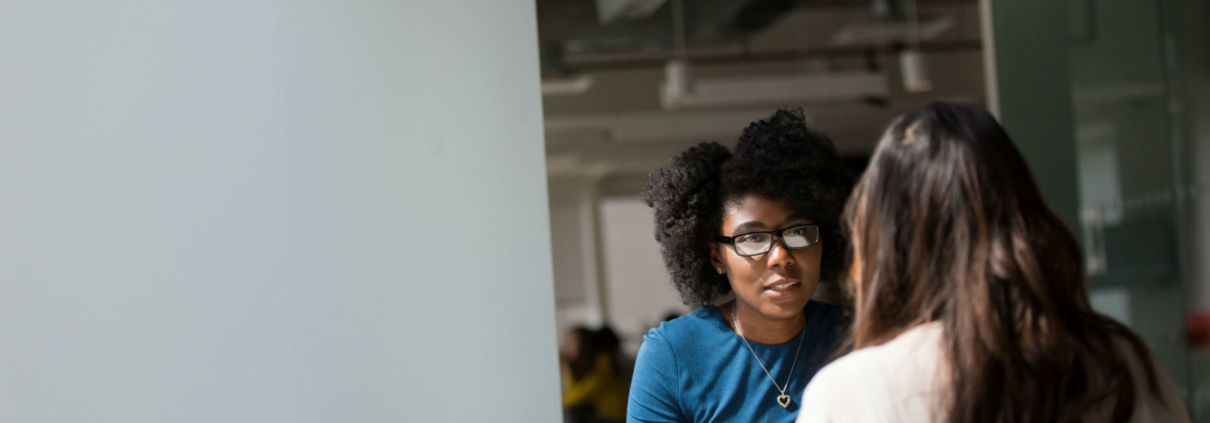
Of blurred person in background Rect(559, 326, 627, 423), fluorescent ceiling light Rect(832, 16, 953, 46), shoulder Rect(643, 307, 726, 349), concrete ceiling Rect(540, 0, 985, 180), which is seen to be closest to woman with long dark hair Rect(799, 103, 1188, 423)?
shoulder Rect(643, 307, 726, 349)

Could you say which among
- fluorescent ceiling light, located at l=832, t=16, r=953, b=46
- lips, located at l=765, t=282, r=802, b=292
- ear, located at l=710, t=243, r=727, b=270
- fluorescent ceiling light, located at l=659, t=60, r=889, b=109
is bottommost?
lips, located at l=765, t=282, r=802, b=292

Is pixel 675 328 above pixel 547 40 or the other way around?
the other way around

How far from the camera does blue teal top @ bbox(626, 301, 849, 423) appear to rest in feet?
5.32

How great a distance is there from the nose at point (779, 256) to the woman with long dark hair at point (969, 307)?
42 centimetres

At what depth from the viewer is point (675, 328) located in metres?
1.69

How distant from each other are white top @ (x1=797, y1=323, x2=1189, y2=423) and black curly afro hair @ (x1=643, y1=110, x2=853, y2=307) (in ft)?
1.75

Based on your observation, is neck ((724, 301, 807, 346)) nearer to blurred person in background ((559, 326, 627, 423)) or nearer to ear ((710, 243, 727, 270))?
ear ((710, 243, 727, 270))

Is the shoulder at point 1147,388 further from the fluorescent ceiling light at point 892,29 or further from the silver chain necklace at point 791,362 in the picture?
the fluorescent ceiling light at point 892,29

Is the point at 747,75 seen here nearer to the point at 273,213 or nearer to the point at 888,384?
the point at 273,213

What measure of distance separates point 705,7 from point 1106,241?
2.96 m

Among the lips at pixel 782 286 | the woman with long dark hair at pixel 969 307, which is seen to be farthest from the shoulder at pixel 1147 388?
the lips at pixel 782 286

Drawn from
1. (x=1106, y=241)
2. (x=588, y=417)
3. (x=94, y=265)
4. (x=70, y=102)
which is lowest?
(x=588, y=417)

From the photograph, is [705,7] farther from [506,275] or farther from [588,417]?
[506,275]

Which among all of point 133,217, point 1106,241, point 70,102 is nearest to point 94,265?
point 133,217
